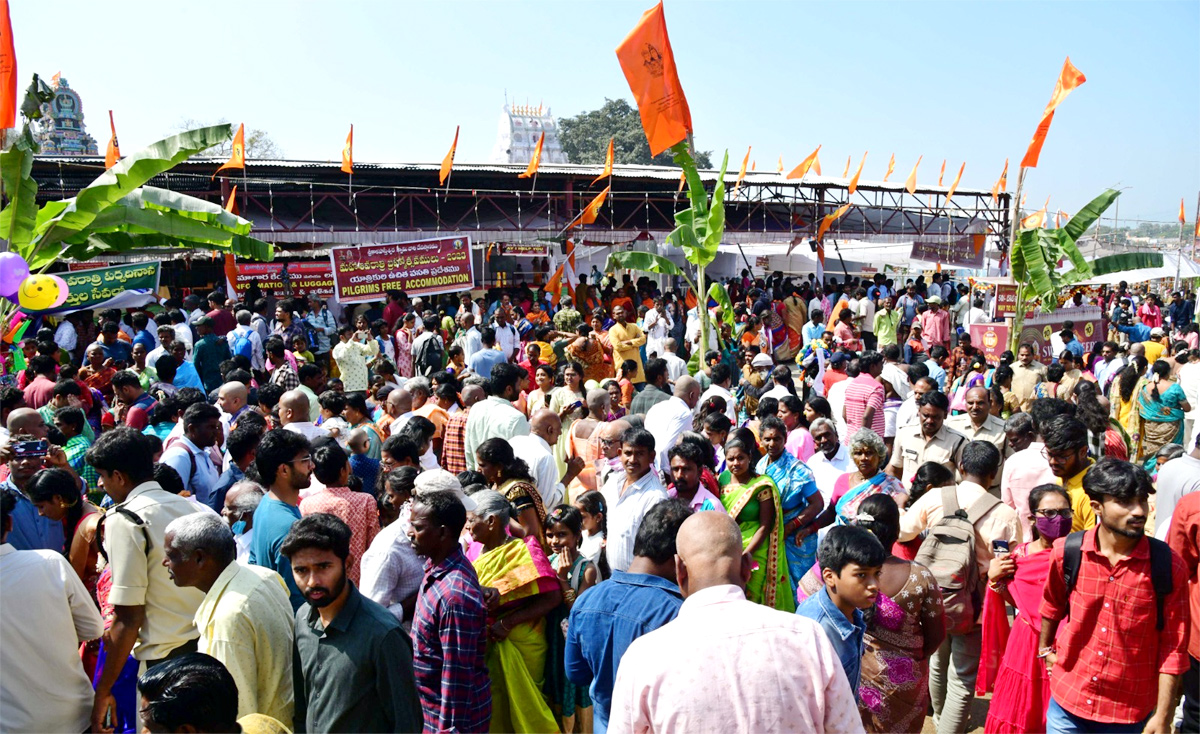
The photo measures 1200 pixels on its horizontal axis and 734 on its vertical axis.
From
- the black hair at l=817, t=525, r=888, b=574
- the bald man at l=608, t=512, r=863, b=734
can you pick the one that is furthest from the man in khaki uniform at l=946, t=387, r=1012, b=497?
the bald man at l=608, t=512, r=863, b=734

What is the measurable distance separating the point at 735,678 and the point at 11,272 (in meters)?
5.90

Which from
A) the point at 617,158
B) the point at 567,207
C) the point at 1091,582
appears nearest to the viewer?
the point at 1091,582

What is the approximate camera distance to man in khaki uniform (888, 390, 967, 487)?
5941 mm

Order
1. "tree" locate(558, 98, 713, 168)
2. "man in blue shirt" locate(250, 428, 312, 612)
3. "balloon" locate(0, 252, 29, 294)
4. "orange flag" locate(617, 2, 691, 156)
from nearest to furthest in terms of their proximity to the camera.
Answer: "man in blue shirt" locate(250, 428, 312, 612)
"balloon" locate(0, 252, 29, 294)
"orange flag" locate(617, 2, 691, 156)
"tree" locate(558, 98, 713, 168)

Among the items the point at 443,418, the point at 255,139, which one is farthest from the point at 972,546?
the point at 255,139

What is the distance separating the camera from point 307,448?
438cm

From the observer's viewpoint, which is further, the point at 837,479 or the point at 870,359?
the point at 870,359

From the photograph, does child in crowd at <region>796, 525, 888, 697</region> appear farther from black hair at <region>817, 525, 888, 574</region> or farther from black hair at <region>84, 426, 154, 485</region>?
black hair at <region>84, 426, 154, 485</region>

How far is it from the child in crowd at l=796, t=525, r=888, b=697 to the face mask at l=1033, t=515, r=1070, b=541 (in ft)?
4.21

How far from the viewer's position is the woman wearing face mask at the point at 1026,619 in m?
3.84

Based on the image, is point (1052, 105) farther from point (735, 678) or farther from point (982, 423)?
point (735, 678)

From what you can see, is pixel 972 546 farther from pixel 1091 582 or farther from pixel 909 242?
pixel 909 242

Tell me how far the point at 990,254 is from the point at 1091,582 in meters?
24.1

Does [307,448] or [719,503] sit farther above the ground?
[307,448]
